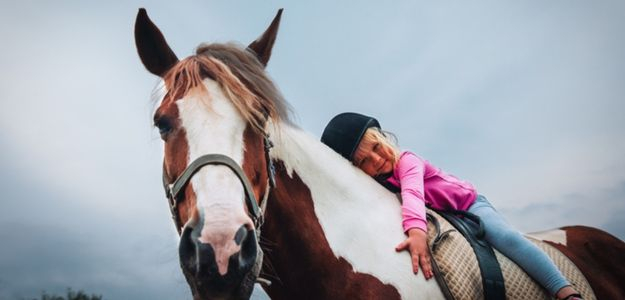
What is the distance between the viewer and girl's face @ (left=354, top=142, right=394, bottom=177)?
9.46 ft

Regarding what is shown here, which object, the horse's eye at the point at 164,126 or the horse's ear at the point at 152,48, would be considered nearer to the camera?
the horse's eye at the point at 164,126

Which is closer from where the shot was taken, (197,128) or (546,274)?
(197,128)

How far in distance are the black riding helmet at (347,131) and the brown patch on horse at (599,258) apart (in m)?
2.23

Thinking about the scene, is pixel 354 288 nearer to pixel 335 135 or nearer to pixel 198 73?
pixel 335 135

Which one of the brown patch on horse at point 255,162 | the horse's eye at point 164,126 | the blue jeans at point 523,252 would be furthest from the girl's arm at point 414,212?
the horse's eye at point 164,126

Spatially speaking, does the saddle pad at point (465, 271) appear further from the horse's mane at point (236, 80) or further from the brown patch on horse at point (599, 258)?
the horse's mane at point (236, 80)

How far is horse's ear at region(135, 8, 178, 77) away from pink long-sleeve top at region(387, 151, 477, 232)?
1.94 metres

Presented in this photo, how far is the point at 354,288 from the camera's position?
6.90 ft

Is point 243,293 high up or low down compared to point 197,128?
down

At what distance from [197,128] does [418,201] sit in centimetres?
156

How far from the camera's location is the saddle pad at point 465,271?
Answer: 2244 millimetres

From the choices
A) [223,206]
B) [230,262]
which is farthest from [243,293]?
[223,206]

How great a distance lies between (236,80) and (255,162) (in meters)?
0.55

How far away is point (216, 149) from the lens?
1.74 m
